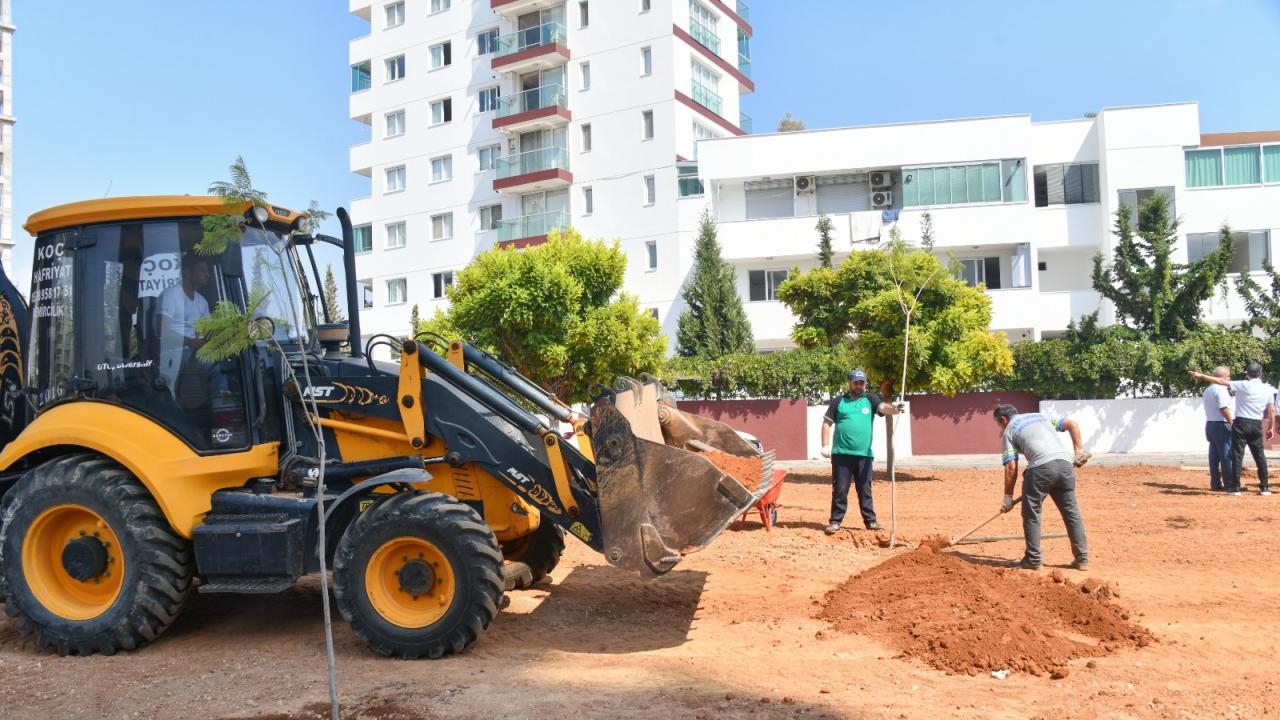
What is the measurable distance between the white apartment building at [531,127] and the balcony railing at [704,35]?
97 millimetres

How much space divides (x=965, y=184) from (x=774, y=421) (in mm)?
13284

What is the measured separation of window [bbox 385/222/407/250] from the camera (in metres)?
45.4

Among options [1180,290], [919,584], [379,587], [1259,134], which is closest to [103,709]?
[379,587]

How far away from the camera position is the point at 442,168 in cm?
4453

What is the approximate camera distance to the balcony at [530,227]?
40312 millimetres

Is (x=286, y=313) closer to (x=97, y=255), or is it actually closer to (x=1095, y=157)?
(x=97, y=255)

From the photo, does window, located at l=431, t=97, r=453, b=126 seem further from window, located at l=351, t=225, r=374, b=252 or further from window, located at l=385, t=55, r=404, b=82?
window, located at l=351, t=225, r=374, b=252

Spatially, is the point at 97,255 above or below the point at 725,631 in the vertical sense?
above

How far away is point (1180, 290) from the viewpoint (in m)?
26.6

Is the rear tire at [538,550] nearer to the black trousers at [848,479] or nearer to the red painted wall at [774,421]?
the black trousers at [848,479]

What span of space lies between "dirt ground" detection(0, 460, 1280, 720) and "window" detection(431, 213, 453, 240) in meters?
35.1

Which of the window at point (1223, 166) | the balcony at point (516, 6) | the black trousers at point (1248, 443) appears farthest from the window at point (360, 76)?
the black trousers at point (1248, 443)

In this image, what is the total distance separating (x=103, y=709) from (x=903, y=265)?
14.5 metres

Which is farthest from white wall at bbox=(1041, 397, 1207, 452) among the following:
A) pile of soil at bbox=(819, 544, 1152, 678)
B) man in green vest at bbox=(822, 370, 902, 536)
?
pile of soil at bbox=(819, 544, 1152, 678)
